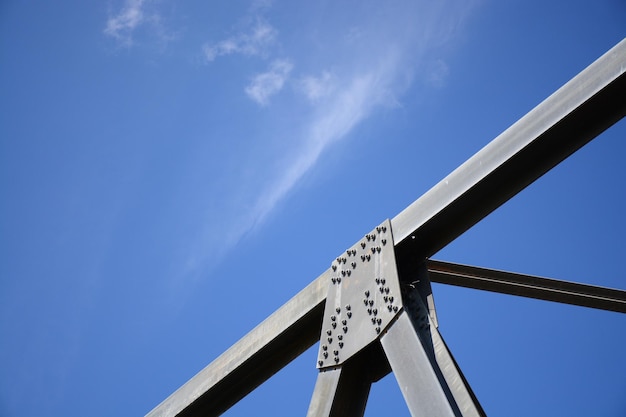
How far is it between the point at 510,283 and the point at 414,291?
106cm

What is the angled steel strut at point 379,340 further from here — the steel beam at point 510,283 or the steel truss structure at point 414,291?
the steel beam at point 510,283

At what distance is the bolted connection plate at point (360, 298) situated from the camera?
4129mm

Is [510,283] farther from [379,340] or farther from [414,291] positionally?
[379,340]

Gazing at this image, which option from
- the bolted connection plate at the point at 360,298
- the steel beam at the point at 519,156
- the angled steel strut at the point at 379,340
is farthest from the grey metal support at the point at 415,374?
the steel beam at the point at 519,156

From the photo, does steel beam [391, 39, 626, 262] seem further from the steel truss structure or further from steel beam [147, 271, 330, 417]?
steel beam [147, 271, 330, 417]

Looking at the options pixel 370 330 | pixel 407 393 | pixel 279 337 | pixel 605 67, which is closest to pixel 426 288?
pixel 370 330

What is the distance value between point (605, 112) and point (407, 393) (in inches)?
75.5

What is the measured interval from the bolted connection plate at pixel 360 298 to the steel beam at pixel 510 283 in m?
0.36

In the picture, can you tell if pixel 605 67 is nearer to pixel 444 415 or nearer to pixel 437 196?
pixel 437 196

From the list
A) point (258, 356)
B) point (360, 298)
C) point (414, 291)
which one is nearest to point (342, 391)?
point (360, 298)

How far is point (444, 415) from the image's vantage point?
3.38m

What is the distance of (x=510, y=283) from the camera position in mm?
4914

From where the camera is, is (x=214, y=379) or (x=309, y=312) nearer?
(x=309, y=312)

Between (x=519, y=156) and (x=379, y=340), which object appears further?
(x=379, y=340)
